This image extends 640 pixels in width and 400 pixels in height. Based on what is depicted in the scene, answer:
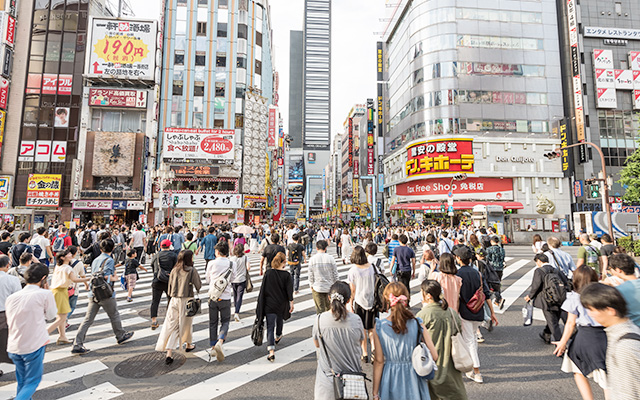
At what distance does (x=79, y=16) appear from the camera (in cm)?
3600

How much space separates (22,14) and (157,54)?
14687mm

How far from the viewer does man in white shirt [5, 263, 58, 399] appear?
3.41 metres

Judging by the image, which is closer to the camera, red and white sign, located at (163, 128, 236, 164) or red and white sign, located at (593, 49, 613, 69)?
red and white sign, located at (593, 49, 613, 69)

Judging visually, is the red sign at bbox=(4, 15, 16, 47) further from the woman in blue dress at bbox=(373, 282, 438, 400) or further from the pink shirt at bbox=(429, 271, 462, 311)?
the woman in blue dress at bbox=(373, 282, 438, 400)

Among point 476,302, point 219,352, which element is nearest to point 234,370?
point 219,352

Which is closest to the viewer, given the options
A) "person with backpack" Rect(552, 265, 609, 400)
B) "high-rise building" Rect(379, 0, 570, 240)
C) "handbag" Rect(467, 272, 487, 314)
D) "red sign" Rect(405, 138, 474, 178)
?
"person with backpack" Rect(552, 265, 609, 400)

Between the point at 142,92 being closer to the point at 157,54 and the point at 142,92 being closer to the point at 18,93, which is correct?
the point at 157,54

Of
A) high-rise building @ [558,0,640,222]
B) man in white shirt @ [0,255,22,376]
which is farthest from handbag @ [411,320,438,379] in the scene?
high-rise building @ [558,0,640,222]

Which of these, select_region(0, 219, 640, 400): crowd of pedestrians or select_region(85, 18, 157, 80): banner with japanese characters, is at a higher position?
select_region(85, 18, 157, 80): banner with japanese characters

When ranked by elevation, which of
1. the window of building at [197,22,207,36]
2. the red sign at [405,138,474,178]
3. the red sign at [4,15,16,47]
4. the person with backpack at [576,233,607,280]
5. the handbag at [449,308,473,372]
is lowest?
the handbag at [449,308,473,372]

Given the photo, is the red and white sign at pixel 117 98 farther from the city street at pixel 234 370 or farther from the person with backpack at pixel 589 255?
the person with backpack at pixel 589 255

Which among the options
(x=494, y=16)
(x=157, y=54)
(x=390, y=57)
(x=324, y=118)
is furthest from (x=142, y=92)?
(x=324, y=118)

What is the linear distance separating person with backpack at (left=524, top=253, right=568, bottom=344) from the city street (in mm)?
583

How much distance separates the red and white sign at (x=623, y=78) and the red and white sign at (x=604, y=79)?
71 centimetres
